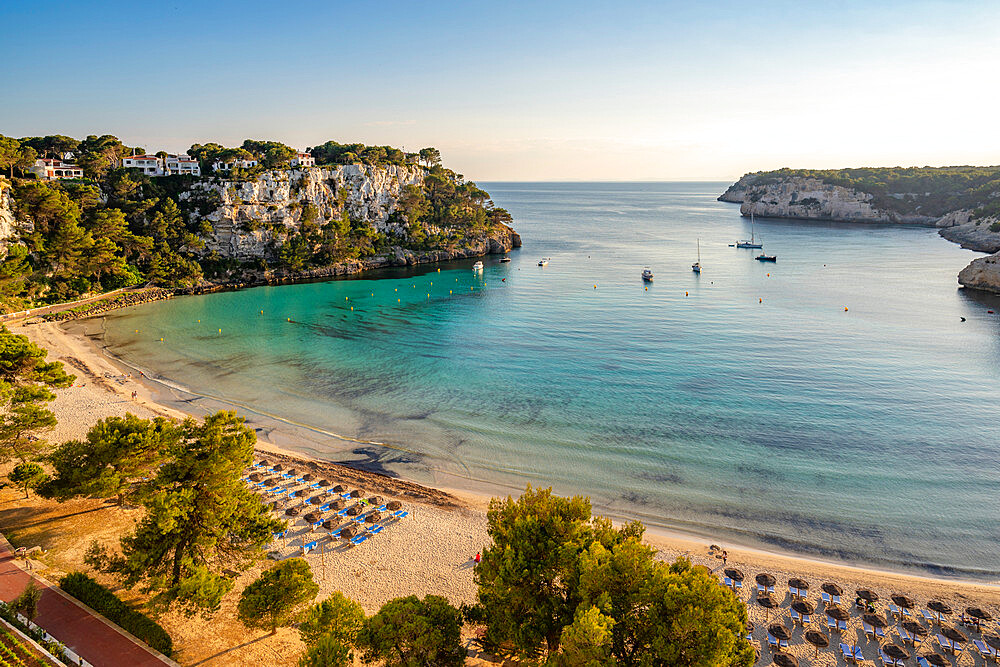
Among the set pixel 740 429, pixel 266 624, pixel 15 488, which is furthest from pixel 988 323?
pixel 15 488

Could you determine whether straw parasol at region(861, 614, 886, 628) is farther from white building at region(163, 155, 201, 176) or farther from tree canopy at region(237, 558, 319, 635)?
white building at region(163, 155, 201, 176)

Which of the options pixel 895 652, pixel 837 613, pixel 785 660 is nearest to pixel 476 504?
pixel 785 660

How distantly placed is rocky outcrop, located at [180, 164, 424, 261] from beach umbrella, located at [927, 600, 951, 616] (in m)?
93.1

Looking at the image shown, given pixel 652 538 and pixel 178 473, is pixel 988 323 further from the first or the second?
pixel 178 473

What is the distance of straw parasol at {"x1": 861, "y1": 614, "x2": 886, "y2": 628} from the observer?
18.3 metres

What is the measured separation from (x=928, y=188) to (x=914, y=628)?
187900 mm

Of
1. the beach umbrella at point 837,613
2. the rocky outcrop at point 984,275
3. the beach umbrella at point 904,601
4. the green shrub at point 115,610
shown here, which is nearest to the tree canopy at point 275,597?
the green shrub at point 115,610

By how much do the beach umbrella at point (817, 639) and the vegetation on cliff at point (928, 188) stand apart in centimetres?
Answer: 16125

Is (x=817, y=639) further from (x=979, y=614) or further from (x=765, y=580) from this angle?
(x=979, y=614)

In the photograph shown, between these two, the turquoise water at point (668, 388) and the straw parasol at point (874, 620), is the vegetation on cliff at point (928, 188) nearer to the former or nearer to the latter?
the turquoise water at point (668, 388)

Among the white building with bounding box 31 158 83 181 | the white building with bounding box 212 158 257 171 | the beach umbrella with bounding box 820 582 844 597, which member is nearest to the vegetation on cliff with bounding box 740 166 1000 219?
the beach umbrella with bounding box 820 582 844 597

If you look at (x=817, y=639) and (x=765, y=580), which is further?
(x=765, y=580)

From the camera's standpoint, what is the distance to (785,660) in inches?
662

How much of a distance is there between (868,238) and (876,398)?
368 feet
